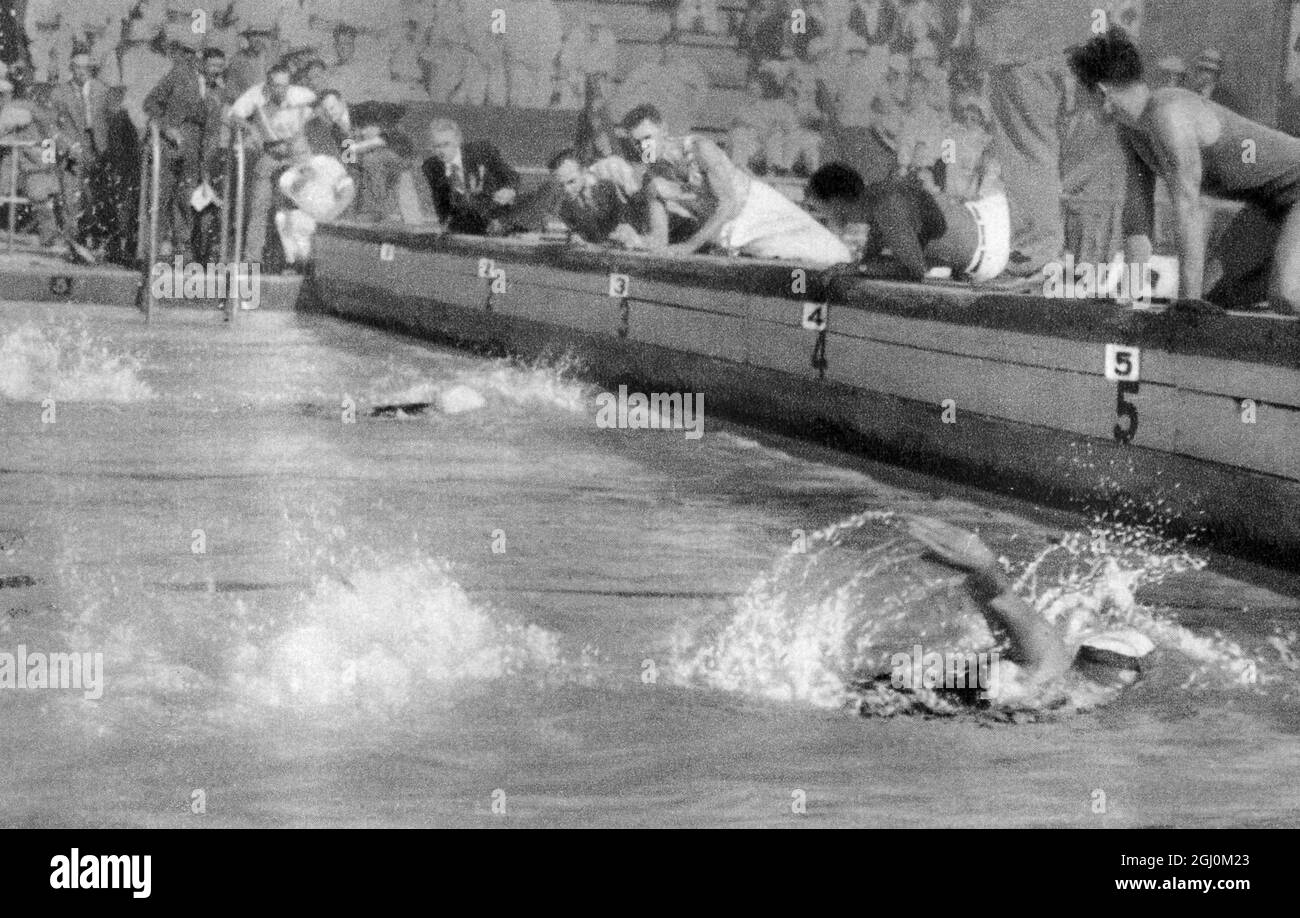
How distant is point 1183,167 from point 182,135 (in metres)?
12.1

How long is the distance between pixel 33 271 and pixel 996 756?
47.3ft

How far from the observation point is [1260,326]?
8016 millimetres

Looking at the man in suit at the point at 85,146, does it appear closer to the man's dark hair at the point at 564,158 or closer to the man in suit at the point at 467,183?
the man in suit at the point at 467,183

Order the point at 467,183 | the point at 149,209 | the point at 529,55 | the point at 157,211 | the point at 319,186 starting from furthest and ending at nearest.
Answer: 1. the point at 529,55
2. the point at 319,186
3. the point at 149,209
4. the point at 157,211
5. the point at 467,183

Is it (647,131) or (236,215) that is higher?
(647,131)

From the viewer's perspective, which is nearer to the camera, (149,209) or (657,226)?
(657,226)

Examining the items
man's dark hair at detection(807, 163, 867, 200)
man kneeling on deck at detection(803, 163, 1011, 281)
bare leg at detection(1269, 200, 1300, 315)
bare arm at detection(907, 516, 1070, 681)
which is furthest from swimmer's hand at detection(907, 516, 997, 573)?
man kneeling on deck at detection(803, 163, 1011, 281)

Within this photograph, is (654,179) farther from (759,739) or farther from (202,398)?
(759,739)

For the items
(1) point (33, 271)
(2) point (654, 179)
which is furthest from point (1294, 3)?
(1) point (33, 271)

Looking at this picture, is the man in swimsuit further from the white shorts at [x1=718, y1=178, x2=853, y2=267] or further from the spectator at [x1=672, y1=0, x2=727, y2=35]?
the spectator at [x1=672, y1=0, x2=727, y2=35]

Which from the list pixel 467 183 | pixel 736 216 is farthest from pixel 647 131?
pixel 467 183

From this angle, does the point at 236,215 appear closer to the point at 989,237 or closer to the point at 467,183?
the point at 467,183

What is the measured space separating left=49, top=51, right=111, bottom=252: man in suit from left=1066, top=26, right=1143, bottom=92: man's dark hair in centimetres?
1301

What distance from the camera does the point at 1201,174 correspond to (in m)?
8.31
